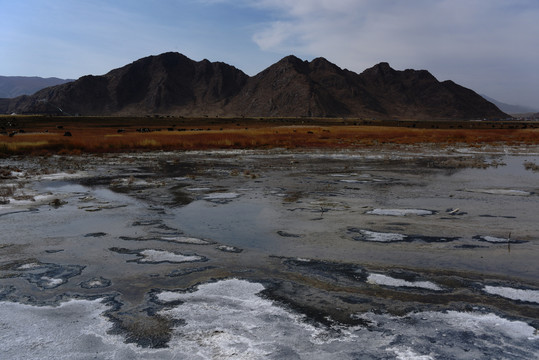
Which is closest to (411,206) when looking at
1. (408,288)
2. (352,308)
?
(408,288)

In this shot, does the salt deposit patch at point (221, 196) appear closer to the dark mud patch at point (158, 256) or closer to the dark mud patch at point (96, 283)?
the dark mud patch at point (158, 256)

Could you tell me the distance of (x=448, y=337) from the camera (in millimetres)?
5062

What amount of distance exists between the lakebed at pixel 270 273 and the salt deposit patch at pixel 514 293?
0.03m

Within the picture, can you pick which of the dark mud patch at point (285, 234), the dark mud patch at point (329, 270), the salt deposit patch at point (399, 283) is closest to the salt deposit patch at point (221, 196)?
the dark mud patch at point (285, 234)

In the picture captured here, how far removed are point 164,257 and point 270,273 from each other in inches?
88.9

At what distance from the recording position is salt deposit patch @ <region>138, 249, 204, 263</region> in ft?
26.0

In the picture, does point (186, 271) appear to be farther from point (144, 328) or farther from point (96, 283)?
point (144, 328)

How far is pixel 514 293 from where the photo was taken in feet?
20.9

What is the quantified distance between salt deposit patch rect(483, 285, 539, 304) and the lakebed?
3 cm

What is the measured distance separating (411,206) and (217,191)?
695cm

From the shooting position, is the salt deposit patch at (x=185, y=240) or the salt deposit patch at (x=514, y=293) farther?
the salt deposit patch at (x=185, y=240)

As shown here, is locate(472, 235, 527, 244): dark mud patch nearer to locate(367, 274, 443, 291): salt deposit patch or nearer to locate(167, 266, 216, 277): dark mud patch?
locate(367, 274, 443, 291): salt deposit patch

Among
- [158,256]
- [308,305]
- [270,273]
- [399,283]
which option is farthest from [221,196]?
[308,305]

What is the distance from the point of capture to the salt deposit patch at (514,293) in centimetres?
616
